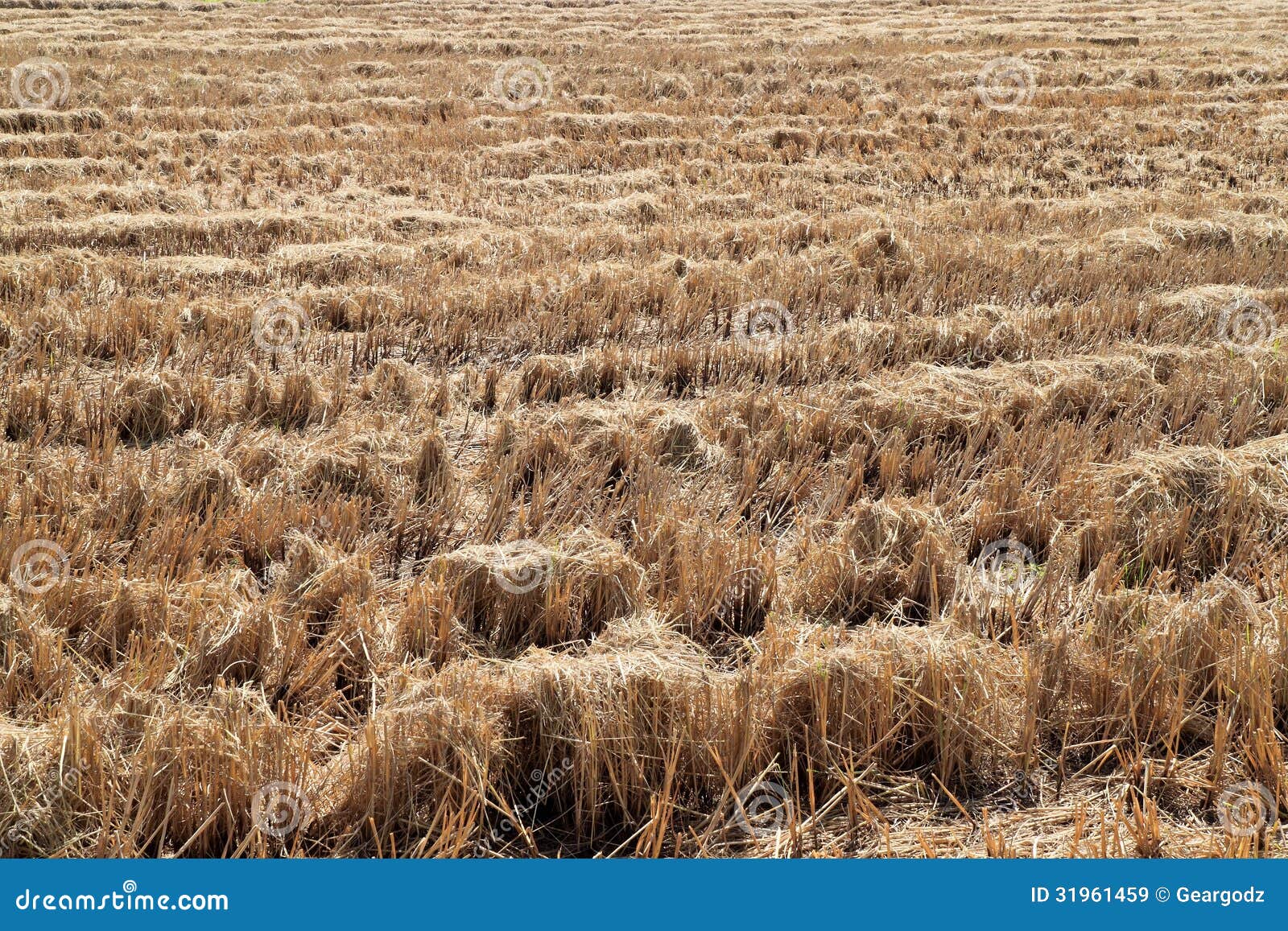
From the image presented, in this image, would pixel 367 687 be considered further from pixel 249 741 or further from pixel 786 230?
pixel 786 230

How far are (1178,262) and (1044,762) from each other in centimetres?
560

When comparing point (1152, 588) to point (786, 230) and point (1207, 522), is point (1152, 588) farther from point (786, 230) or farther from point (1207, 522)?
point (786, 230)

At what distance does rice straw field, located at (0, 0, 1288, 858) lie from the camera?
235 centimetres

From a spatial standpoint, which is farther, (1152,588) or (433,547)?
(433,547)

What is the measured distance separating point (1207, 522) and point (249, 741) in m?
3.23

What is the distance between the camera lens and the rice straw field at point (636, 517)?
2.35 metres

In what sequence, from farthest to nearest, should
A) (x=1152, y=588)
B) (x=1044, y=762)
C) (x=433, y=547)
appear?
1. (x=433, y=547)
2. (x=1152, y=588)
3. (x=1044, y=762)

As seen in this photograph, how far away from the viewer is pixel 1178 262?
23.0 ft

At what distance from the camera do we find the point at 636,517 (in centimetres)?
372

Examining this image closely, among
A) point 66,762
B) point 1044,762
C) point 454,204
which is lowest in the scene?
point 1044,762

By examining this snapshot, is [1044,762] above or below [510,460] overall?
below

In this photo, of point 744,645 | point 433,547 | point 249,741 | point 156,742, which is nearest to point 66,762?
point 156,742

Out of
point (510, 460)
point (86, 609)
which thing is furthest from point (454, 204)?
point (86, 609)

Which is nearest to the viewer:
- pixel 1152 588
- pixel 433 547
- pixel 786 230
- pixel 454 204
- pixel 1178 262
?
pixel 1152 588
